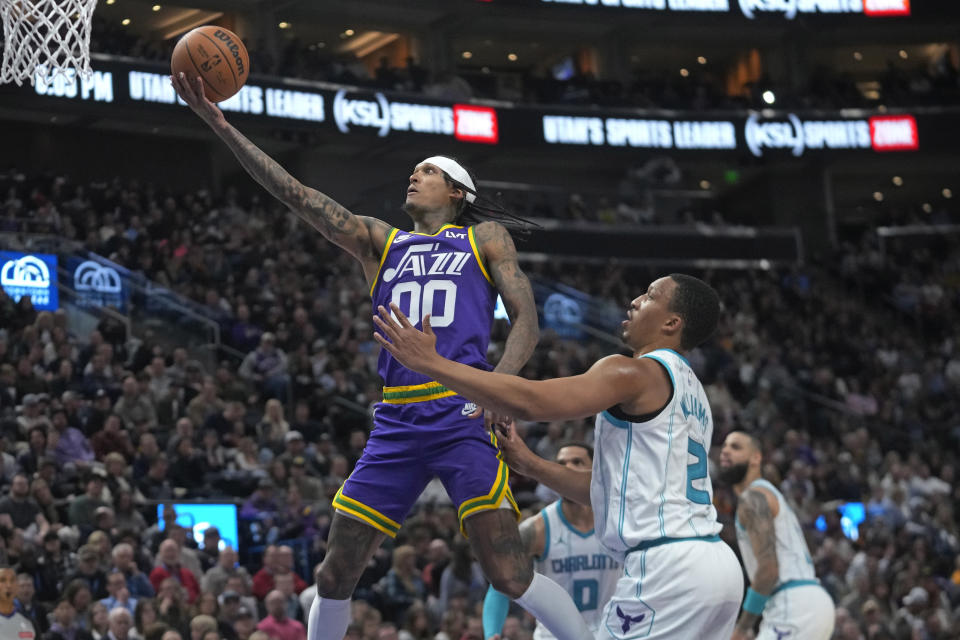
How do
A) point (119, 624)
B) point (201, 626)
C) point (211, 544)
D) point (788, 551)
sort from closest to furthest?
point (788, 551) < point (119, 624) < point (201, 626) < point (211, 544)

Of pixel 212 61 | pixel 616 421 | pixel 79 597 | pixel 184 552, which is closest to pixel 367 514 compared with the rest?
pixel 616 421

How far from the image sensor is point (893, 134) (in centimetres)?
2995

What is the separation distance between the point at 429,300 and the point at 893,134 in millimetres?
26370

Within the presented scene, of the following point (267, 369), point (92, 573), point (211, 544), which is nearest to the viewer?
point (92, 573)

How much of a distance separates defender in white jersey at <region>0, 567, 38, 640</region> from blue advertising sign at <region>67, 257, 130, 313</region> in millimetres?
7001

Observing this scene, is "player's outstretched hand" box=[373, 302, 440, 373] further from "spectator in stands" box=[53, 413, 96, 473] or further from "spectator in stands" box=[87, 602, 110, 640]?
"spectator in stands" box=[53, 413, 96, 473]

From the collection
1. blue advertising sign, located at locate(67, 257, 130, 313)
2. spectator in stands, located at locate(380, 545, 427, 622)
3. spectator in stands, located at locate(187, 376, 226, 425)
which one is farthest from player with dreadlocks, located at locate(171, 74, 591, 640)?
blue advertising sign, located at locate(67, 257, 130, 313)

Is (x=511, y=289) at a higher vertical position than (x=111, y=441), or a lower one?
higher

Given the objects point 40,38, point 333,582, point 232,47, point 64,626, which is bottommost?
point 64,626

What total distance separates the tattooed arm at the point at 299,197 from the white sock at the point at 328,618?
1526 millimetres

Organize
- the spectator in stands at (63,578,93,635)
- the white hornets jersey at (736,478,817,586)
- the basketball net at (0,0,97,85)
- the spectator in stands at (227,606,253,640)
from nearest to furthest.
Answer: the basketball net at (0,0,97,85) < the white hornets jersey at (736,478,817,586) < the spectator in stands at (63,578,93,635) < the spectator in stands at (227,606,253,640)

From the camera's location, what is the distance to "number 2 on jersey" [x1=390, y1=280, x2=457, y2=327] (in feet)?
19.1

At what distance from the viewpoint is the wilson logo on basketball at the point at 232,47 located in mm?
6191

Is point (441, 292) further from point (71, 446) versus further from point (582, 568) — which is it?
point (71, 446)
